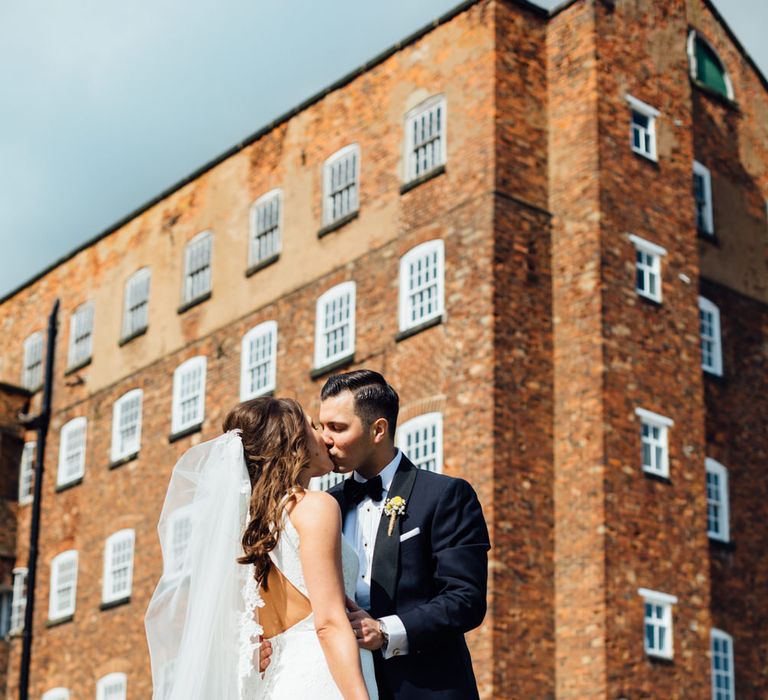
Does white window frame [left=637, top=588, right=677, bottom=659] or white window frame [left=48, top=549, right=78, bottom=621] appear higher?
white window frame [left=48, top=549, right=78, bottom=621]

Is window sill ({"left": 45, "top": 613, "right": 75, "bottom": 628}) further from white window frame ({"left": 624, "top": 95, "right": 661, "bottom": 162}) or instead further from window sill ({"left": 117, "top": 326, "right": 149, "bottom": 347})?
white window frame ({"left": 624, "top": 95, "right": 661, "bottom": 162})

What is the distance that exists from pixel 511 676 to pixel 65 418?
1554cm

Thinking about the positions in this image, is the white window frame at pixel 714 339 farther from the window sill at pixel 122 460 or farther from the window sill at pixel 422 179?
the window sill at pixel 122 460

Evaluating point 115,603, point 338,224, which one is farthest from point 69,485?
point 338,224

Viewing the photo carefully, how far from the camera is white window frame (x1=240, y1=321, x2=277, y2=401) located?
84.5ft

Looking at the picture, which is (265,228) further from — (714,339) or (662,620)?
(662,620)

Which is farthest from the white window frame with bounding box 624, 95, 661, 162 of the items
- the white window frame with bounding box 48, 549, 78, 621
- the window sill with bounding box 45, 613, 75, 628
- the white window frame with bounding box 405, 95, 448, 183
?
the window sill with bounding box 45, 613, 75, 628

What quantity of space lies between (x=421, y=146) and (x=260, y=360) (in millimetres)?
5222

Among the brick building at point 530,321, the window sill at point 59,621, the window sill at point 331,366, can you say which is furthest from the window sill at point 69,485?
the window sill at point 331,366

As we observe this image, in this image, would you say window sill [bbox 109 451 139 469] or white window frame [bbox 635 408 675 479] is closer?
white window frame [bbox 635 408 675 479]

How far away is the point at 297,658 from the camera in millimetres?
5625

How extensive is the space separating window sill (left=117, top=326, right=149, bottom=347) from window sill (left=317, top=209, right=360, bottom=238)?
6167 mm

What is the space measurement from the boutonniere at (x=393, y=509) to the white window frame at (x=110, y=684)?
73.5 ft

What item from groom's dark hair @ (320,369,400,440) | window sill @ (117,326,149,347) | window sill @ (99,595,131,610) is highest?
window sill @ (117,326,149,347)
